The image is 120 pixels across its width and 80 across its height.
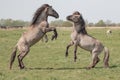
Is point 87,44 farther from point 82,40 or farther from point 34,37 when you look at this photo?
point 34,37

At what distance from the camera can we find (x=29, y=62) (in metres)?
18.2

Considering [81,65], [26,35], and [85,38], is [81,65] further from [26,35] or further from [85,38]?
[26,35]

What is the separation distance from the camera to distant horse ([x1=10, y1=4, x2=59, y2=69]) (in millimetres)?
14844

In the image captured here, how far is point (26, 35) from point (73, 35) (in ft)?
5.60

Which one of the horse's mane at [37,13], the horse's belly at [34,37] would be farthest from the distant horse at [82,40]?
the horse's belly at [34,37]

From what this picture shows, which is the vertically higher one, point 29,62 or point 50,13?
point 50,13

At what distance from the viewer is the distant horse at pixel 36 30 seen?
14.8m

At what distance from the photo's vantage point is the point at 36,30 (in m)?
14.9

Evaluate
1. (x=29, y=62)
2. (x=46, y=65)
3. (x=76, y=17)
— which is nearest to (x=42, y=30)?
(x=76, y=17)

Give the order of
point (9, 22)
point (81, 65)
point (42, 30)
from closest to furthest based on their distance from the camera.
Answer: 1. point (42, 30)
2. point (81, 65)
3. point (9, 22)

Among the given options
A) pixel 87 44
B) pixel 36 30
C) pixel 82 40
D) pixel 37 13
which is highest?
pixel 37 13

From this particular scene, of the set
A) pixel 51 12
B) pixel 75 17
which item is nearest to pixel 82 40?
pixel 75 17

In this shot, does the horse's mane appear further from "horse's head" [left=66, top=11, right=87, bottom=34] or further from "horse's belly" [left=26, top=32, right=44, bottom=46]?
"horse's head" [left=66, top=11, right=87, bottom=34]

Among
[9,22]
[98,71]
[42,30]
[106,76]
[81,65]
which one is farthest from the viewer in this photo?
[9,22]
